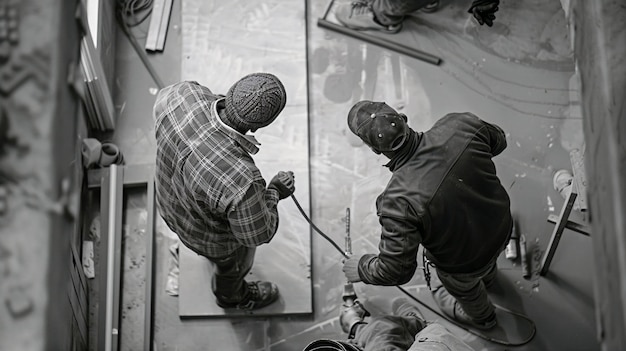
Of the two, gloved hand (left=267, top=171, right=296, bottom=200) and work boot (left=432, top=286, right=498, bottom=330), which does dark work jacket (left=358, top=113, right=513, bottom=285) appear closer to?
gloved hand (left=267, top=171, right=296, bottom=200)

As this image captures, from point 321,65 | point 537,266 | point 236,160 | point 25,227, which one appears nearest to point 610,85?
point 25,227

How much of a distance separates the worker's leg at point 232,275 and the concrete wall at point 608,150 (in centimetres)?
256

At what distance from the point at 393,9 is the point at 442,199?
6.19 ft

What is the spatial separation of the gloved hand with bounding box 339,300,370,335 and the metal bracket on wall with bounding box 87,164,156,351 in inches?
42.9

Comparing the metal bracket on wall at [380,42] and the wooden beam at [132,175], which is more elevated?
the metal bracket on wall at [380,42]

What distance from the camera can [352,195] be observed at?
206 inches

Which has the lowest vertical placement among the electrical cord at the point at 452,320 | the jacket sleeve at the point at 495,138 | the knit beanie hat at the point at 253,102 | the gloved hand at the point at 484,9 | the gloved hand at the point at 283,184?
the electrical cord at the point at 452,320

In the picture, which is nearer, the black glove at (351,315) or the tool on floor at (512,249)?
the black glove at (351,315)

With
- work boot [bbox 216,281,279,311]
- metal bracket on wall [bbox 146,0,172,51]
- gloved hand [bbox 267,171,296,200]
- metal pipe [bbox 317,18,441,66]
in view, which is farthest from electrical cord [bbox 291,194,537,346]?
metal bracket on wall [bbox 146,0,172,51]

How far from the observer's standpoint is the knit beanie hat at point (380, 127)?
12.4 feet

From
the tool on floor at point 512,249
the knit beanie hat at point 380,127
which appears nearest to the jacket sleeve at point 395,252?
the knit beanie hat at point 380,127

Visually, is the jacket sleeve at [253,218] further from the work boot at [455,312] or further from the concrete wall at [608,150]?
the concrete wall at [608,150]

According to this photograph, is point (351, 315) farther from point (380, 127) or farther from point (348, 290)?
point (380, 127)

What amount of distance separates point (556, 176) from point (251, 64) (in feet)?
6.23
